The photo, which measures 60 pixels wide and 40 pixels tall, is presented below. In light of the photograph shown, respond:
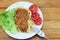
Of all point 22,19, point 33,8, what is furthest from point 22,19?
point 33,8

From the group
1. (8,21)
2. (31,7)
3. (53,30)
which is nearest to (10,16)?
(8,21)

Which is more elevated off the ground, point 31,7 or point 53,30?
point 31,7

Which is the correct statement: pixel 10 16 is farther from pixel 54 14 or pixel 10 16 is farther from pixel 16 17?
pixel 54 14

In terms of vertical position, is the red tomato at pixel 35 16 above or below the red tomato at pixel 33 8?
below

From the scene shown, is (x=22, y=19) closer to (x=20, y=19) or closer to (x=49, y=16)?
(x=20, y=19)
